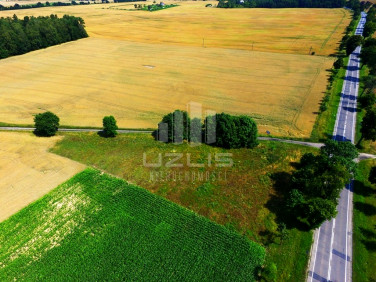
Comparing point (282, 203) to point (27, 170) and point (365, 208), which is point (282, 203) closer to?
point (365, 208)

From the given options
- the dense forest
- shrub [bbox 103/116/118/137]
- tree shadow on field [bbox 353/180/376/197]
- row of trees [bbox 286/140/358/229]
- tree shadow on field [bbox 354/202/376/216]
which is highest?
the dense forest

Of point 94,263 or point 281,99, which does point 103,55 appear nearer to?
point 281,99

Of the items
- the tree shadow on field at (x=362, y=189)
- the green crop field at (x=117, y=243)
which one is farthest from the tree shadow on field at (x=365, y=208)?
the green crop field at (x=117, y=243)

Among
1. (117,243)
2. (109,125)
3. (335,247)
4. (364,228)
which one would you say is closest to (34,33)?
(109,125)

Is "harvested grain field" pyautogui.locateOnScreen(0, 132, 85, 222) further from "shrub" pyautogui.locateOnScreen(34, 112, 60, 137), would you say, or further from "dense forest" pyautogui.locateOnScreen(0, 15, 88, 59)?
"dense forest" pyautogui.locateOnScreen(0, 15, 88, 59)

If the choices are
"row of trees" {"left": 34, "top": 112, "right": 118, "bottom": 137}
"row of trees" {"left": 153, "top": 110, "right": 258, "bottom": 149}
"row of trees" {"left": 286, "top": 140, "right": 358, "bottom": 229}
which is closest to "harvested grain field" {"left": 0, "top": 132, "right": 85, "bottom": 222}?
"row of trees" {"left": 34, "top": 112, "right": 118, "bottom": 137}

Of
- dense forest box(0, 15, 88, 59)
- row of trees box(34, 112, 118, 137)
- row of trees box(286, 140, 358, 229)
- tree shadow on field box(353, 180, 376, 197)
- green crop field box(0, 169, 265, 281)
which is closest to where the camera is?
green crop field box(0, 169, 265, 281)
